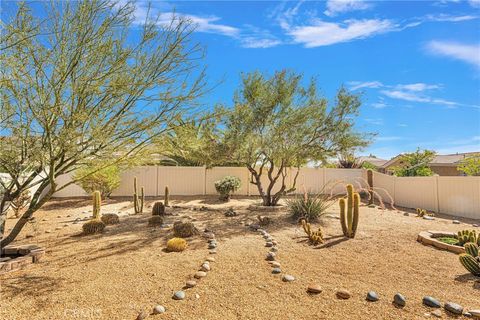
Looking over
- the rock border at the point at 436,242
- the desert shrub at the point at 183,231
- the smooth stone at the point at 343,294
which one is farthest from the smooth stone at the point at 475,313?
the desert shrub at the point at 183,231

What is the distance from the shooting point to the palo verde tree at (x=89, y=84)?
12.2 feet

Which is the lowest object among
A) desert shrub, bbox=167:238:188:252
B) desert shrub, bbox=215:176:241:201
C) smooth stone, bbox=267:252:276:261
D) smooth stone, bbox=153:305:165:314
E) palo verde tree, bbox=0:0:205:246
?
smooth stone, bbox=153:305:165:314

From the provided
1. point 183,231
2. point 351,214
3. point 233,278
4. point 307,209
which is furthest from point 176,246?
point 307,209

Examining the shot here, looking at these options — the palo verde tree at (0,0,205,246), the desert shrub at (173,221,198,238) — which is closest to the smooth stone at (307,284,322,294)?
the palo verde tree at (0,0,205,246)

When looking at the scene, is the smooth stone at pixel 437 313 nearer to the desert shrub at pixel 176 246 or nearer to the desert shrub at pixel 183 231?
the desert shrub at pixel 176 246

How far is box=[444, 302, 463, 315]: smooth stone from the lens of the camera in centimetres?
281

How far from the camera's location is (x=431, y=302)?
2963mm

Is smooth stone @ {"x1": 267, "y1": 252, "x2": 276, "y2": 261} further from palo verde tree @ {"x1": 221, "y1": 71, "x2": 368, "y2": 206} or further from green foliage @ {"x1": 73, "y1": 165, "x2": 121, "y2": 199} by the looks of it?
green foliage @ {"x1": 73, "y1": 165, "x2": 121, "y2": 199}

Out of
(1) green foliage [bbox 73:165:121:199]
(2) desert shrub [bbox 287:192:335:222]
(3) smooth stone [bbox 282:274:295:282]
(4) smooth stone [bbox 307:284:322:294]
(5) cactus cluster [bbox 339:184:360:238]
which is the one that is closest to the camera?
(4) smooth stone [bbox 307:284:322:294]

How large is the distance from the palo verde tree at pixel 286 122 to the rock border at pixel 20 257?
590cm

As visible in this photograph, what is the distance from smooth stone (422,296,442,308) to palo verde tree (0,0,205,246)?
3705 mm

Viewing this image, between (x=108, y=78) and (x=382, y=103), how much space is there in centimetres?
914

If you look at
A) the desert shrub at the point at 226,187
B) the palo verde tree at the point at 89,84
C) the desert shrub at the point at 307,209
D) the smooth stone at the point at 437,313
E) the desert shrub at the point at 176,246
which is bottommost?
the smooth stone at the point at 437,313

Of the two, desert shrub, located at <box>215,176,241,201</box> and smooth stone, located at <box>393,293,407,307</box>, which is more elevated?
desert shrub, located at <box>215,176,241,201</box>
